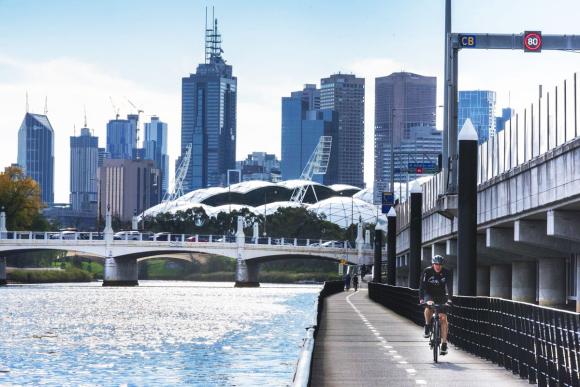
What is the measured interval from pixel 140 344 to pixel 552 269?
1782 cm

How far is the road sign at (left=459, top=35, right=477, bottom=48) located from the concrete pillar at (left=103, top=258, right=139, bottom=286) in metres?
136

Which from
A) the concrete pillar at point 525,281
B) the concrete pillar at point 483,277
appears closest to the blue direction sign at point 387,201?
the concrete pillar at point 483,277

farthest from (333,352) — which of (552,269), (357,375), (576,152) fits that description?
(552,269)

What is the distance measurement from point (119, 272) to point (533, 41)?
483ft

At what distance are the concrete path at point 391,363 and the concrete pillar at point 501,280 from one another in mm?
36599

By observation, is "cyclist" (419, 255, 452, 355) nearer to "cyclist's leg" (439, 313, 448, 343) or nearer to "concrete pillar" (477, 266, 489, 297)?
"cyclist's leg" (439, 313, 448, 343)

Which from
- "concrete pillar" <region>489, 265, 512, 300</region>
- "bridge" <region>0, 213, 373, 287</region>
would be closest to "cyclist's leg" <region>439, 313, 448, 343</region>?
"concrete pillar" <region>489, 265, 512, 300</region>

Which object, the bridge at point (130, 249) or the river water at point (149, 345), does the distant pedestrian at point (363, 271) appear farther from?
the river water at point (149, 345)

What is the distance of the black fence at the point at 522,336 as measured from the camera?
20.9 m

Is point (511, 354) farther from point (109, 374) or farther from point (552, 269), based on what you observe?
point (552, 269)

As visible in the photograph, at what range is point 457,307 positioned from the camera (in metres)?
35.8

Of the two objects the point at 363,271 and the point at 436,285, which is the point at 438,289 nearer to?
the point at 436,285

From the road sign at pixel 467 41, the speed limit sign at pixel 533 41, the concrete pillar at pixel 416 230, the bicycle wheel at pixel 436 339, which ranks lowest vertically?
the bicycle wheel at pixel 436 339

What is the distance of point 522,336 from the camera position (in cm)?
2559
